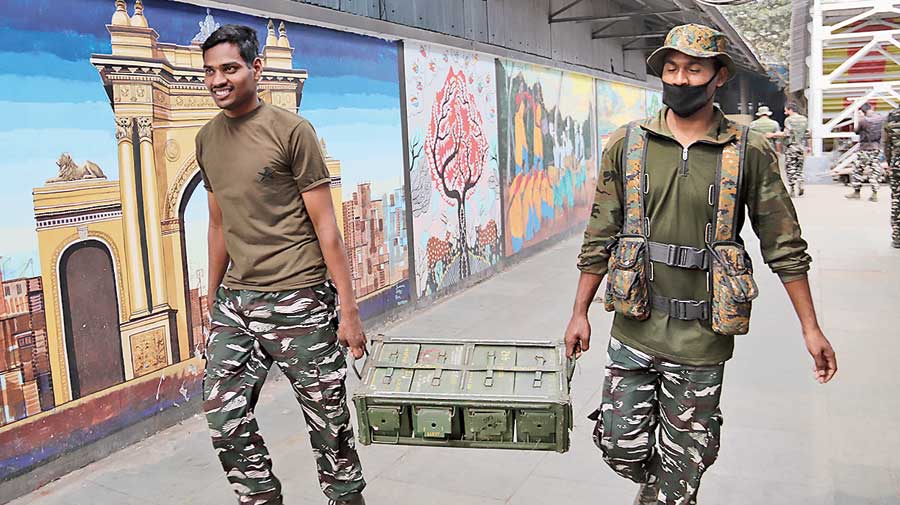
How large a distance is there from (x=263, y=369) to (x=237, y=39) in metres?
1.21

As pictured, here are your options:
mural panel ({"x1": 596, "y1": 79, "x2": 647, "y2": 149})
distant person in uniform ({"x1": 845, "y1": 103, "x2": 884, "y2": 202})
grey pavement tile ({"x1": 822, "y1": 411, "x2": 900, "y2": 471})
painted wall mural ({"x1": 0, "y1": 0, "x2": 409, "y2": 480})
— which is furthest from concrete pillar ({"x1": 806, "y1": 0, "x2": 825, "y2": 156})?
painted wall mural ({"x1": 0, "y1": 0, "x2": 409, "y2": 480})

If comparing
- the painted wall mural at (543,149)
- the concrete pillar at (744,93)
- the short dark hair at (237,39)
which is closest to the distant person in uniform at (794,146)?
the painted wall mural at (543,149)

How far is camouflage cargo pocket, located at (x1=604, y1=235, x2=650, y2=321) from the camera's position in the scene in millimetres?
2758

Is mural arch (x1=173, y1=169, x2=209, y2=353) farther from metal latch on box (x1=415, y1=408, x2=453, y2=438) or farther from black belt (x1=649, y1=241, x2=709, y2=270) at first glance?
black belt (x1=649, y1=241, x2=709, y2=270)

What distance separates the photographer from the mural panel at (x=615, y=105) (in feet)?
46.0

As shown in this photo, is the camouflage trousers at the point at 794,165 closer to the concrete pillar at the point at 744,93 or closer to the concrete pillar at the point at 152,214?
the concrete pillar at the point at 152,214

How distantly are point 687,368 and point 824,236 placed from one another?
971 centimetres

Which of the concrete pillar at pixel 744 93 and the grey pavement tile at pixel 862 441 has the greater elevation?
the concrete pillar at pixel 744 93

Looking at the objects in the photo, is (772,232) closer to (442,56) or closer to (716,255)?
(716,255)

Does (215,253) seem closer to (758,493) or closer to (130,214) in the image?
(130,214)

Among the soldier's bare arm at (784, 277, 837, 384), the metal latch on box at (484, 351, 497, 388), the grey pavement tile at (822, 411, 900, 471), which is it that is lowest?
the grey pavement tile at (822, 411, 900, 471)

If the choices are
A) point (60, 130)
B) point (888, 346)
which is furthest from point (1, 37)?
point (888, 346)

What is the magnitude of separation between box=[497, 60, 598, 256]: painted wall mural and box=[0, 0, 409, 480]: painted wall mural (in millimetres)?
4795

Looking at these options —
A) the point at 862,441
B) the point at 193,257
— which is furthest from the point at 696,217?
the point at 193,257
